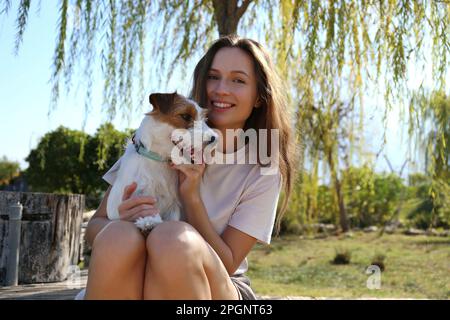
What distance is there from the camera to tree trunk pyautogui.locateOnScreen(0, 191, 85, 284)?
3.65m

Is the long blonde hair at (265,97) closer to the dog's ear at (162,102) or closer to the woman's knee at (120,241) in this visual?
the dog's ear at (162,102)

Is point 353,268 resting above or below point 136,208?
below

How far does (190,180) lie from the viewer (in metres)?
2.12

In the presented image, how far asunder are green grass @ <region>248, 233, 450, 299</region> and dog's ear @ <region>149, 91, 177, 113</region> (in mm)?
3669

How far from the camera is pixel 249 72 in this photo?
2.49 m

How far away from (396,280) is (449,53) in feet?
12.7

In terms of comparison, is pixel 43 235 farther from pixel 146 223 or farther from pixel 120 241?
pixel 120 241

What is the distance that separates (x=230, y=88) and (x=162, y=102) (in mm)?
350

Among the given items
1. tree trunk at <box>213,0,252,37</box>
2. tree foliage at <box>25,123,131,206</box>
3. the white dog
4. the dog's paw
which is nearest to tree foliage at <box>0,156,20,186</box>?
tree foliage at <box>25,123,131,206</box>

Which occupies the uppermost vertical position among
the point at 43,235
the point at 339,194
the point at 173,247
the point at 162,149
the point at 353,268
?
the point at 162,149

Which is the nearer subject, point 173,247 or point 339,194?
point 173,247

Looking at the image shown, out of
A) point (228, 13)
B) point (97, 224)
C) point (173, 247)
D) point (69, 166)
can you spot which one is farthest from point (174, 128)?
point (69, 166)

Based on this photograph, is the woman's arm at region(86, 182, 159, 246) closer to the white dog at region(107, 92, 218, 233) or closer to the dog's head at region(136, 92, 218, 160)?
the white dog at region(107, 92, 218, 233)
